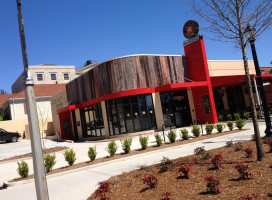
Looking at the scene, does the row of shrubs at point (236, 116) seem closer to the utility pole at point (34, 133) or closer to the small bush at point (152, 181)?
the small bush at point (152, 181)

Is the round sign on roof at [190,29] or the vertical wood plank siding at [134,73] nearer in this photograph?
the vertical wood plank siding at [134,73]

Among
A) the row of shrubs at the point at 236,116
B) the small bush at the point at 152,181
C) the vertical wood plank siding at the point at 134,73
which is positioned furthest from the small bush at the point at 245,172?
the row of shrubs at the point at 236,116

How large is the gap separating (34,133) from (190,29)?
74.4 feet

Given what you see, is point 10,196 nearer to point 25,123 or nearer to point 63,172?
point 63,172

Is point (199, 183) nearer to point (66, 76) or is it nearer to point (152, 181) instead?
point (152, 181)

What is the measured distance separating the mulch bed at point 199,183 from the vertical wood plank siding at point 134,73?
15.0 meters

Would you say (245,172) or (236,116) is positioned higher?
(236,116)

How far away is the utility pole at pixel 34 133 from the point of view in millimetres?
3795

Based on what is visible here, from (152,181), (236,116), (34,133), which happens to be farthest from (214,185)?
(236,116)

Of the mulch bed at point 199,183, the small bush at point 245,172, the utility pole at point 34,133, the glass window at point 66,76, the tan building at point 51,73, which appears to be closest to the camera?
the utility pole at point 34,133

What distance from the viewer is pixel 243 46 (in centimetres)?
712

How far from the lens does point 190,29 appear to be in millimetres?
24203

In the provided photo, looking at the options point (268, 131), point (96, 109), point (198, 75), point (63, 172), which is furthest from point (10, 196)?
point (198, 75)

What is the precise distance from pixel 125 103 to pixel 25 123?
23.6 m
